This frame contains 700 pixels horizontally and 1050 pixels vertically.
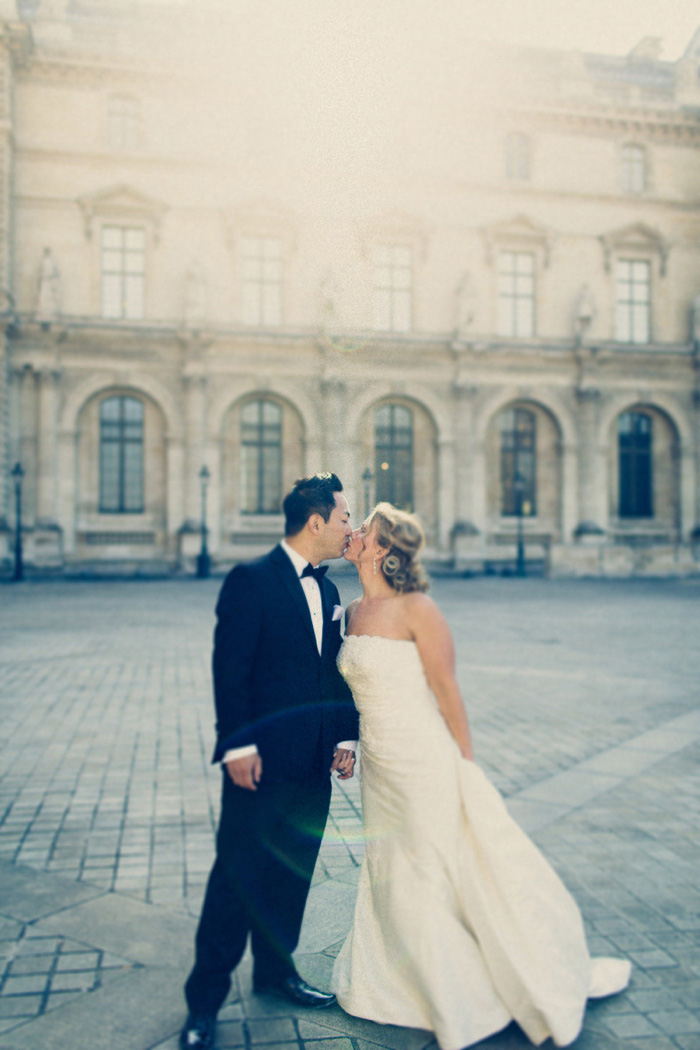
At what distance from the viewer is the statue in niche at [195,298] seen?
103ft

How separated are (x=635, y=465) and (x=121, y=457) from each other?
68.7 ft

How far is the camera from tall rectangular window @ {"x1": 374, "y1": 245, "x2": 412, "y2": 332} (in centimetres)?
3431

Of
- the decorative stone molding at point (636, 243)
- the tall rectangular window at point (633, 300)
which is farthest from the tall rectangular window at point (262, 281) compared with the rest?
the tall rectangular window at point (633, 300)

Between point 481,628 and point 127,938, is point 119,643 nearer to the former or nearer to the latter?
point 481,628

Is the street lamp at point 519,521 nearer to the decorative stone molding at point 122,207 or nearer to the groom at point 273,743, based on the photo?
the decorative stone molding at point 122,207

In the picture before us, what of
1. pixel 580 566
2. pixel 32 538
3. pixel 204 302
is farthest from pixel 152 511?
pixel 580 566

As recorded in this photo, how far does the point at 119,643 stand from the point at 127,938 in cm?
993

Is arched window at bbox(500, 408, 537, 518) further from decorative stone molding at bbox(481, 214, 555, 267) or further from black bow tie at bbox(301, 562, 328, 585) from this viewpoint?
black bow tie at bbox(301, 562, 328, 585)

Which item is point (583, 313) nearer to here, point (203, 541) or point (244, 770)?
point (203, 541)

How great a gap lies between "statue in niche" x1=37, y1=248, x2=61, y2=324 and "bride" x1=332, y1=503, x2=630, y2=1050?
98.2 feet

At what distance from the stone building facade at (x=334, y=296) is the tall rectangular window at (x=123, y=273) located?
11 centimetres

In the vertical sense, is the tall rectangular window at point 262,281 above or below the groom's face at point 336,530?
above

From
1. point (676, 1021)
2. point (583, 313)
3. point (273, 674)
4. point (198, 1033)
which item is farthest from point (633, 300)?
point (198, 1033)

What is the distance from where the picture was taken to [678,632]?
15.2 metres
